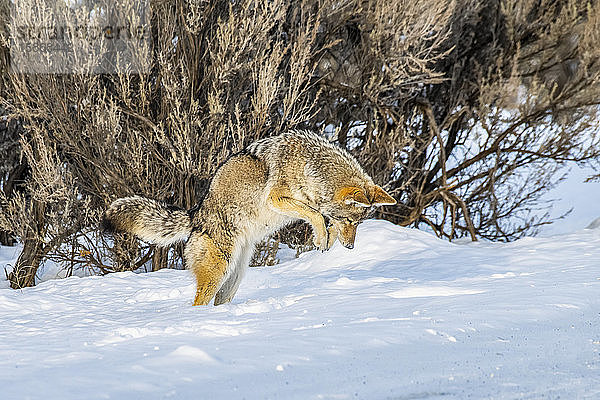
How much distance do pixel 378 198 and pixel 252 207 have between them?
1093 mm

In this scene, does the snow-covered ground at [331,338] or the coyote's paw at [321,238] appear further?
the coyote's paw at [321,238]

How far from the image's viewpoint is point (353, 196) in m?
4.92

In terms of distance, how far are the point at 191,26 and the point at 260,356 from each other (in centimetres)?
578

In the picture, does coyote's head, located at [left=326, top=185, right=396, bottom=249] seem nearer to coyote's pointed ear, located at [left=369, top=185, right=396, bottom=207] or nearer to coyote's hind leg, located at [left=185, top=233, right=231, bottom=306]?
coyote's pointed ear, located at [left=369, top=185, right=396, bottom=207]

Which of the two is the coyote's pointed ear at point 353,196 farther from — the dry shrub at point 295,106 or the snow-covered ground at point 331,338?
the dry shrub at point 295,106

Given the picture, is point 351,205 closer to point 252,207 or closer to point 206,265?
point 252,207

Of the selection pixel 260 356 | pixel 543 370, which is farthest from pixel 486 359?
pixel 260 356

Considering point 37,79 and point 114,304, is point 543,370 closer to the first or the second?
point 114,304

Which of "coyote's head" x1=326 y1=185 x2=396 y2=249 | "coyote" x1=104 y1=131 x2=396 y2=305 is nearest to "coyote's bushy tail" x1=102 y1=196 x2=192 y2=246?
"coyote" x1=104 y1=131 x2=396 y2=305

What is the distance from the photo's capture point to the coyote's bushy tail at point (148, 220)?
4.91m

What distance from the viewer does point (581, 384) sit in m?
2.38

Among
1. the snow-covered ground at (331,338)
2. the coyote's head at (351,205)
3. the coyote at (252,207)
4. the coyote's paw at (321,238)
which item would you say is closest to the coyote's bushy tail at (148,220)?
the coyote at (252,207)

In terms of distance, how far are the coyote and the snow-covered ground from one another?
0.49 m

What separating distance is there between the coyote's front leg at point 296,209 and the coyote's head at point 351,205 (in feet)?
0.76
